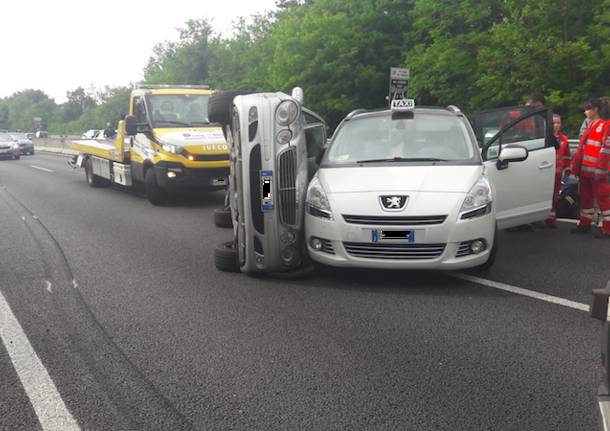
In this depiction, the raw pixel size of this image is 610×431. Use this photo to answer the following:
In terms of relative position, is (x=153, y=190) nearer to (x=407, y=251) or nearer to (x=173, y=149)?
(x=173, y=149)

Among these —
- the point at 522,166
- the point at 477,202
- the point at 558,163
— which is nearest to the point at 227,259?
the point at 477,202

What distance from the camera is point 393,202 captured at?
5609 mm

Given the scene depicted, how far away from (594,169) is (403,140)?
3.08 metres

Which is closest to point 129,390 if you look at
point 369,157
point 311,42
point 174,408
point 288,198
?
point 174,408

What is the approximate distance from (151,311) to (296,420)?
2309 millimetres

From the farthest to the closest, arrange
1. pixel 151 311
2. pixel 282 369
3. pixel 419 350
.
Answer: pixel 151 311 < pixel 419 350 < pixel 282 369

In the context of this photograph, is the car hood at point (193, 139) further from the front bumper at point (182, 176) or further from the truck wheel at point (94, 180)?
the truck wheel at point (94, 180)

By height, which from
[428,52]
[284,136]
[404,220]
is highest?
[428,52]

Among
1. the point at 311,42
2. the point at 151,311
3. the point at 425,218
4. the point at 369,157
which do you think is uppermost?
the point at 311,42

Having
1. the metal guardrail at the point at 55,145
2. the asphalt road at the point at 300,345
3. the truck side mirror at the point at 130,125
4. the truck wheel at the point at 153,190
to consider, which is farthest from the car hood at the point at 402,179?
the metal guardrail at the point at 55,145

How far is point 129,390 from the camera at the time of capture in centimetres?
357

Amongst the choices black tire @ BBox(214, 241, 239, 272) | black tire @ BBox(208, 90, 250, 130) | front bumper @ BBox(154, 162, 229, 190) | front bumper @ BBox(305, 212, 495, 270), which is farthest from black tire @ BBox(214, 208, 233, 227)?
front bumper @ BBox(305, 212, 495, 270)

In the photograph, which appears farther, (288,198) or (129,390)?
(288,198)

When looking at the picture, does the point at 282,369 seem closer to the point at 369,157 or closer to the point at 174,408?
the point at 174,408
